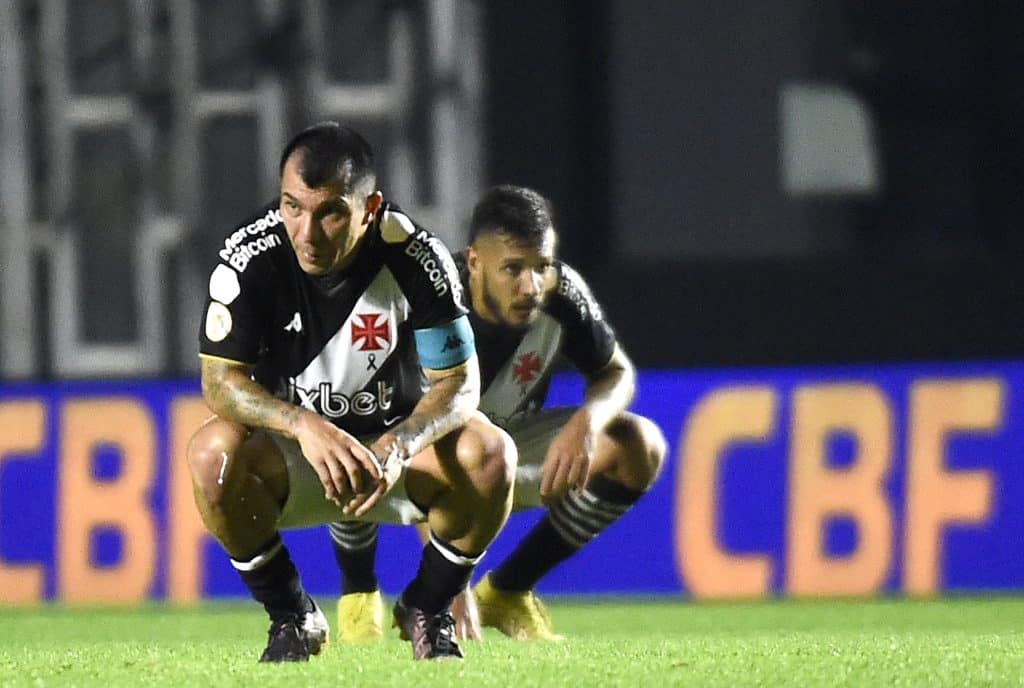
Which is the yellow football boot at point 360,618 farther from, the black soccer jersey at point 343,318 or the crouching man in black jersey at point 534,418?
the black soccer jersey at point 343,318

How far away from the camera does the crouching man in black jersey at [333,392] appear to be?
4.79m

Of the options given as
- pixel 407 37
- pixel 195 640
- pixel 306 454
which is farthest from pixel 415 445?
pixel 407 37

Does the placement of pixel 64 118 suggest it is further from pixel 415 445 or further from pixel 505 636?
pixel 415 445

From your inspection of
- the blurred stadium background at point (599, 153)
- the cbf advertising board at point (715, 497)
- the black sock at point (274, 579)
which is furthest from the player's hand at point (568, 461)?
the blurred stadium background at point (599, 153)

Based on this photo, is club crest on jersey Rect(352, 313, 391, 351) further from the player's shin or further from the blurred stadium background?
the blurred stadium background

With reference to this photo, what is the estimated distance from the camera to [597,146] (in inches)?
411

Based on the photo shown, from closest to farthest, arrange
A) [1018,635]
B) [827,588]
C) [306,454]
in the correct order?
[306,454], [1018,635], [827,588]

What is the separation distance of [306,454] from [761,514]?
4136 mm

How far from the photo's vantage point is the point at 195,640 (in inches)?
259

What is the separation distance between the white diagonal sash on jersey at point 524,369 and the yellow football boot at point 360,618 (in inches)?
22.9

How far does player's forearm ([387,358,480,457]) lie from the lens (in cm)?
489

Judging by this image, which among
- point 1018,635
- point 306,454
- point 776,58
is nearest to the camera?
point 306,454

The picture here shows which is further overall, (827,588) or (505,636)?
(827,588)

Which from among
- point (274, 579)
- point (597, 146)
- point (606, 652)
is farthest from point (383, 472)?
point (597, 146)
